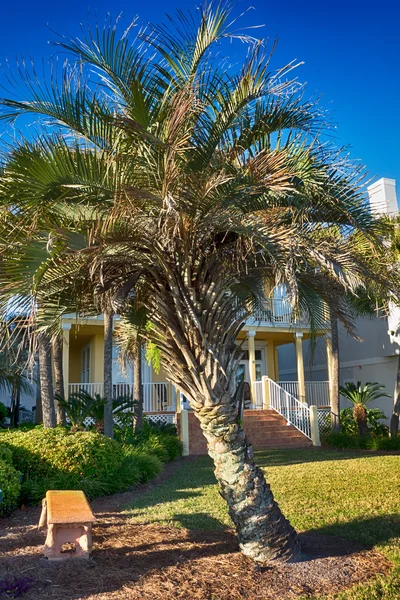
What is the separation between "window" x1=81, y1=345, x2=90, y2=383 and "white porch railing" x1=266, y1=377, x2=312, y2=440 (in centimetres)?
758

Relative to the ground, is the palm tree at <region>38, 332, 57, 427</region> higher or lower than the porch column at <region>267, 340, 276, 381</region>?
lower

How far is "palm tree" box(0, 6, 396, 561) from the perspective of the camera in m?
5.06

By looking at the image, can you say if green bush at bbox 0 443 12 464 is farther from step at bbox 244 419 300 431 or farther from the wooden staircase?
step at bbox 244 419 300 431

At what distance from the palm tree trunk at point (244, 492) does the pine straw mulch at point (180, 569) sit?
175 mm

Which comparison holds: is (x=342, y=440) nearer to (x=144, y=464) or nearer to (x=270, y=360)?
(x=270, y=360)

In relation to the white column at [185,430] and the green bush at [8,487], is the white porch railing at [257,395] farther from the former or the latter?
the green bush at [8,487]

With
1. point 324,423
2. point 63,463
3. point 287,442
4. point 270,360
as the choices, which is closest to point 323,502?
point 63,463

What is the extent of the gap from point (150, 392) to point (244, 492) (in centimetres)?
1516

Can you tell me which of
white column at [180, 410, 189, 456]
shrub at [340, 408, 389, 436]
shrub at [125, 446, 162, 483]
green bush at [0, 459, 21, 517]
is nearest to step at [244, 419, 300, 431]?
shrub at [340, 408, 389, 436]

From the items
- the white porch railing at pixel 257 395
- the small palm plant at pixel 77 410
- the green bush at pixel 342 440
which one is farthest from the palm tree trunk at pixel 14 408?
the green bush at pixel 342 440

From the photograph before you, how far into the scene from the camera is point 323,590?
4.64 m

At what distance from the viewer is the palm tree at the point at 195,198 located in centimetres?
506

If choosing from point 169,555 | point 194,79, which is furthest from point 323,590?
point 194,79

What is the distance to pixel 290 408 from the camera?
744 inches
